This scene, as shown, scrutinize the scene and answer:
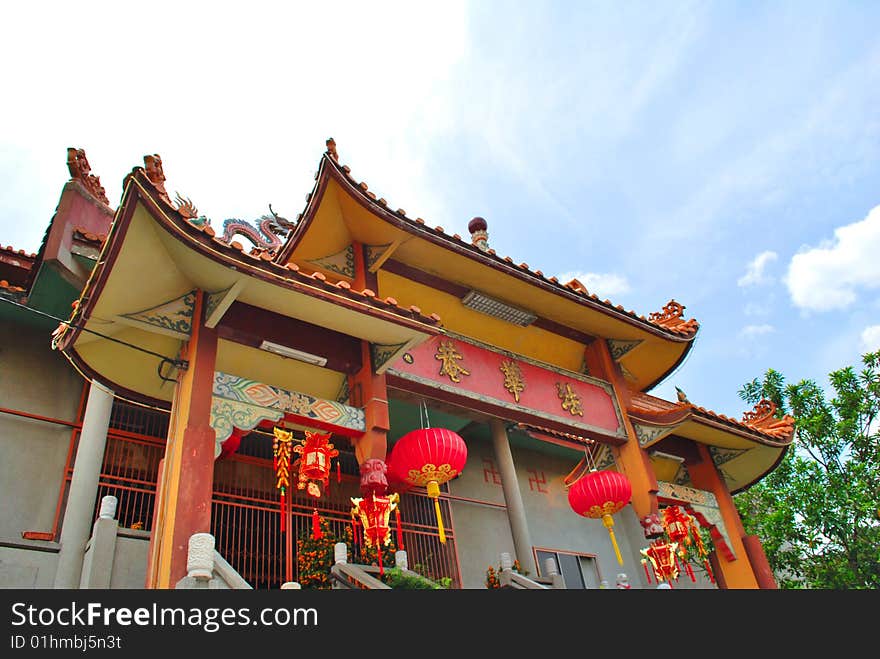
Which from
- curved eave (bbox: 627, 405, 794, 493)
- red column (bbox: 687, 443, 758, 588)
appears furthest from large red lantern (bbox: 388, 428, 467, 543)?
red column (bbox: 687, 443, 758, 588)

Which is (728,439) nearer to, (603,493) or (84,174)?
(603,493)

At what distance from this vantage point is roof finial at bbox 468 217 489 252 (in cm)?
966

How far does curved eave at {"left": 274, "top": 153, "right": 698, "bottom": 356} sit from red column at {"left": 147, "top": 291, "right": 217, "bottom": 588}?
214 cm

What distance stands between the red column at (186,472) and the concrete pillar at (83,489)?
6.29 feet

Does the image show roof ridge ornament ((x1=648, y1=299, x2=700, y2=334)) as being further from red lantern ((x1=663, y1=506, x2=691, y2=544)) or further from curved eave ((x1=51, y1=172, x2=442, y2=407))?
curved eave ((x1=51, y1=172, x2=442, y2=407))

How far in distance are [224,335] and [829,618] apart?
541 centimetres

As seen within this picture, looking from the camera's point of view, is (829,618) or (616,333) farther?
(616,333)

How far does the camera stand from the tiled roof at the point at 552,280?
7594 millimetres

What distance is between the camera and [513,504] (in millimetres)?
10945

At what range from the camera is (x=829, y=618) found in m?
4.54

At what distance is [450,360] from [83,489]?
4.54m

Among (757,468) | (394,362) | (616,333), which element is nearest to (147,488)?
(394,362)

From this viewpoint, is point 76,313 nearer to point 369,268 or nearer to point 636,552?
point 369,268

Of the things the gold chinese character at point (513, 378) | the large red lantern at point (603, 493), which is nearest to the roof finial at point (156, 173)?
the gold chinese character at point (513, 378)
